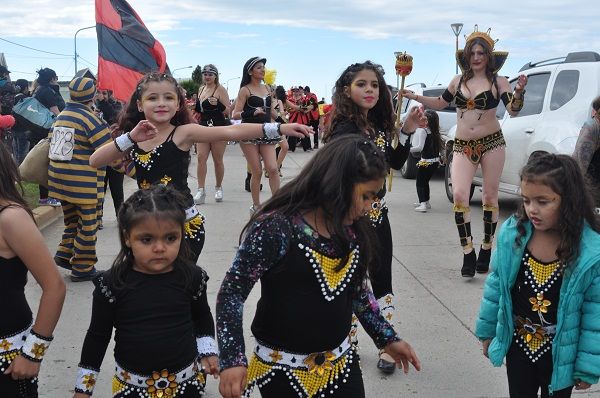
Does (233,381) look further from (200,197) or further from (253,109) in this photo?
(200,197)

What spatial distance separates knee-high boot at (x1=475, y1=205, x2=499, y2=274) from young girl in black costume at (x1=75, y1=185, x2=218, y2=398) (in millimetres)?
4036

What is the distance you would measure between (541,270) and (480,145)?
3315mm

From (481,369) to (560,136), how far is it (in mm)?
3970

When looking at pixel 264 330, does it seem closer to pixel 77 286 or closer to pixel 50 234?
pixel 77 286

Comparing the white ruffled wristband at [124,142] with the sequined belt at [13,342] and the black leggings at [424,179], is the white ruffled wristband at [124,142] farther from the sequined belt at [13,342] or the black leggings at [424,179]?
the black leggings at [424,179]

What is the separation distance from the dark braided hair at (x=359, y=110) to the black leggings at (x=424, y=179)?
562 centimetres

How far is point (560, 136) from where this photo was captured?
7.60 m

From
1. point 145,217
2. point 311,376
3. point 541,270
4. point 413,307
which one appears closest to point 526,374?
point 541,270

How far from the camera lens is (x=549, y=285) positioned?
3.01m

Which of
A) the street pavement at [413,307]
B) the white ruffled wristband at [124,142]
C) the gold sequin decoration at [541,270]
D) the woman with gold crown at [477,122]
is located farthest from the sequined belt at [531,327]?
the woman with gold crown at [477,122]

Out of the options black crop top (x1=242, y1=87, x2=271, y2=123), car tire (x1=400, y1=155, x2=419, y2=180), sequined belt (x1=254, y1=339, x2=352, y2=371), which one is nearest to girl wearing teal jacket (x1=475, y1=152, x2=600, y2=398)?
sequined belt (x1=254, y1=339, x2=352, y2=371)

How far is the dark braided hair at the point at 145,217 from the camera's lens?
2791 mm

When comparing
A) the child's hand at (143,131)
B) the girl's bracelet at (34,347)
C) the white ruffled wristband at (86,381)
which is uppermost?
the child's hand at (143,131)

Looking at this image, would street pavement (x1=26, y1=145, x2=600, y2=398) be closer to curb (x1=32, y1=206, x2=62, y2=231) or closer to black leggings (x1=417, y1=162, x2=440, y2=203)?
curb (x1=32, y1=206, x2=62, y2=231)
